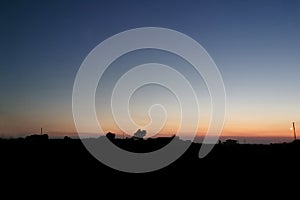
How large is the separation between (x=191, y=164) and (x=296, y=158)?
10536mm

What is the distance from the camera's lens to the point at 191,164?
27.2 metres

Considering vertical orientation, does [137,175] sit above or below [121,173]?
below

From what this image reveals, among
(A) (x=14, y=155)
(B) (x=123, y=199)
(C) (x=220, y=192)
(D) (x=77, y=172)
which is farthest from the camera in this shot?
(A) (x=14, y=155)

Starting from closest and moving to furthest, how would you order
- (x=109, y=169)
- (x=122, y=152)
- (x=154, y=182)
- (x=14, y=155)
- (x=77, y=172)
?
1. (x=154, y=182)
2. (x=77, y=172)
3. (x=109, y=169)
4. (x=14, y=155)
5. (x=122, y=152)

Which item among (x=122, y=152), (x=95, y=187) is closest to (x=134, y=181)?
(x=95, y=187)

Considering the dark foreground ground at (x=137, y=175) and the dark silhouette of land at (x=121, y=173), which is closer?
the dark foreground ground at (x=137, y=175)

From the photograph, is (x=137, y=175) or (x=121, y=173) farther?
(x=121, y=173)

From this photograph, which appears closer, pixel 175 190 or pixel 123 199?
pixel 123 199

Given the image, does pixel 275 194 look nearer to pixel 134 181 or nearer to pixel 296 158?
pixel 134 181

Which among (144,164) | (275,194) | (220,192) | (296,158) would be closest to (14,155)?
(144,164)

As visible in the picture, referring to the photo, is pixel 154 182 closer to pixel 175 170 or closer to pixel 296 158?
pixel 175 170

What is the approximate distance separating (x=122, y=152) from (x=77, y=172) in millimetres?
13970

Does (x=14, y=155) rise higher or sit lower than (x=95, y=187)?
higher

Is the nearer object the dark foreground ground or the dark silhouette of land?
the dark foreground ground
